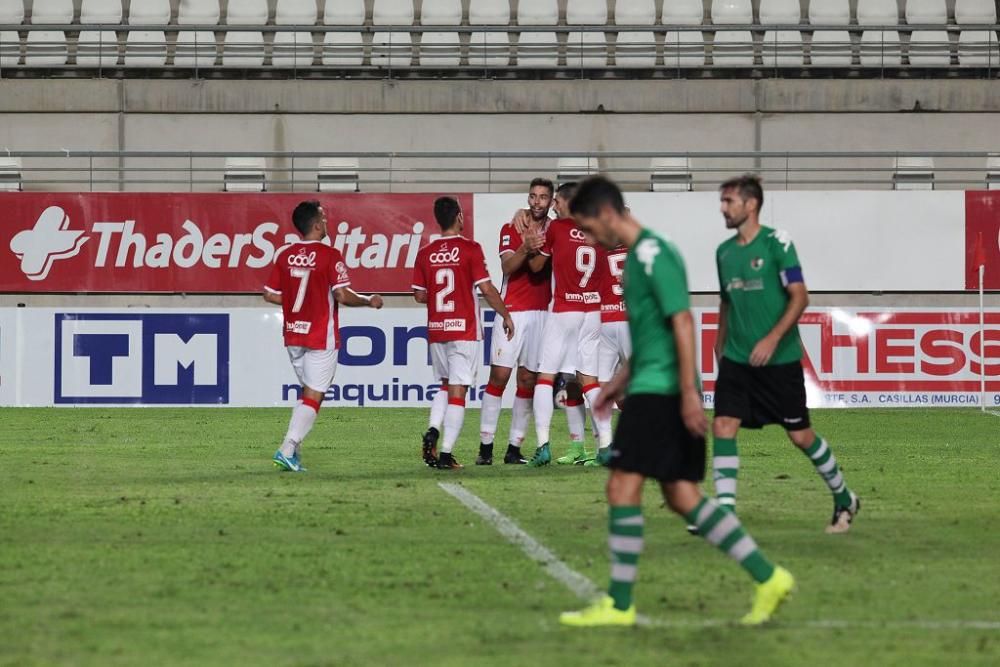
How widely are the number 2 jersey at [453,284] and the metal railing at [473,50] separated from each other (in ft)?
49.0

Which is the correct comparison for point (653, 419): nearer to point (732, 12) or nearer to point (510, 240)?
Answer: point (510, 240)

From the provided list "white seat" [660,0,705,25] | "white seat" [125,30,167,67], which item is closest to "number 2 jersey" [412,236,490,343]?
"white seat" [125,30,167,67]

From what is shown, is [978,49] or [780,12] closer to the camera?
[978,49]

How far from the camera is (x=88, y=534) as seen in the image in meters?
8.73

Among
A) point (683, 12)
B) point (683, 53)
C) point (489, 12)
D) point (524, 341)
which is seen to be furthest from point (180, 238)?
point (524, 341)

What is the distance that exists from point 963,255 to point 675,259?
18929 mm

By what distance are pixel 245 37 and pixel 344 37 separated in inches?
71.2

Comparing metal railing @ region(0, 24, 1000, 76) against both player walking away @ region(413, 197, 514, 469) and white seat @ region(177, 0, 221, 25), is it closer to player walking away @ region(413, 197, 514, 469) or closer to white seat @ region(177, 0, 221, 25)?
white seat @ region(177, 0, 221, 25)

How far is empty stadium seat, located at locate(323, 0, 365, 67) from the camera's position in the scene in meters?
27.8

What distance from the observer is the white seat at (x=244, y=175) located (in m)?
25.7

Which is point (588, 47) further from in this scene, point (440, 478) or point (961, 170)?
point (440, 478)

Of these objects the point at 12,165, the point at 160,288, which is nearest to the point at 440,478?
the point at 160,288

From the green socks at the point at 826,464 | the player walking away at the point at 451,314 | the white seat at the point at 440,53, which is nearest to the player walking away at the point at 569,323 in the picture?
the player walking away at the point at 451,314

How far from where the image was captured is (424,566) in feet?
24.8
